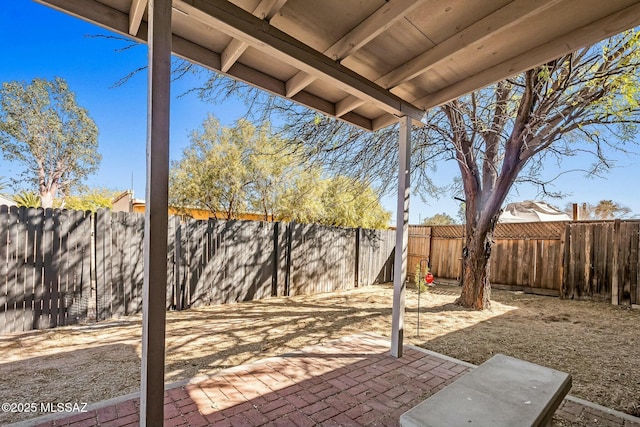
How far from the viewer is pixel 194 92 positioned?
4406mm

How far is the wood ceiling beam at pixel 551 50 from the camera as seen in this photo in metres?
1.95

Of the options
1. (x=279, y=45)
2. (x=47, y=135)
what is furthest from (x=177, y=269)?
(x=47, y=135)

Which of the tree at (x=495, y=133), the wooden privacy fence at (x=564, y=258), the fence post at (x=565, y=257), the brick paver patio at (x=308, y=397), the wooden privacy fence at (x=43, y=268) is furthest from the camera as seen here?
the fence post at (x=565, y=257)

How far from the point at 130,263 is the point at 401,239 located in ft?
13.7

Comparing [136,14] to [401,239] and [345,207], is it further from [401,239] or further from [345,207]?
[345,207]

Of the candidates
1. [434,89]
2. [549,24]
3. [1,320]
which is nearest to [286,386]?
[434,89]

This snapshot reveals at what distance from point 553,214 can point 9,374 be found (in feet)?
47.8

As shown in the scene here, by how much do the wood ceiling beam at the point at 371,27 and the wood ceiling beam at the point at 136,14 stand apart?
51.2 inches

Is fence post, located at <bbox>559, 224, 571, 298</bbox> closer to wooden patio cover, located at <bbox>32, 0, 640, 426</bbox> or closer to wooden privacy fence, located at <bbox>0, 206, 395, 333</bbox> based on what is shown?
wooden privacy fence, located at <bbox>0, 206, 395, 333</bbox>

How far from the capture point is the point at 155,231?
150 cm

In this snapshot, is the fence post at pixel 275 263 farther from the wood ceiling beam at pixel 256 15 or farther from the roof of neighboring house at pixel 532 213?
the roof of neighboring house at pixel 532 213

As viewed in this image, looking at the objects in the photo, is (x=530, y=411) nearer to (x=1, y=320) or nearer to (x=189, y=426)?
(x=189, y=426)

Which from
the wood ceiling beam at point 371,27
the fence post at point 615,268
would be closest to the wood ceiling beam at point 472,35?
the wood ceiling beam at point 371,27

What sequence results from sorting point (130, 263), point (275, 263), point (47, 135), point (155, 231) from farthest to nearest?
point (47, 135) < point (275, 263) < point (130, 263) < point (155, 231)
